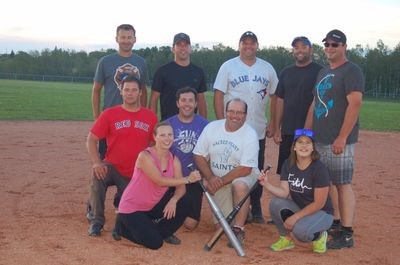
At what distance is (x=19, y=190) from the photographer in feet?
25.0

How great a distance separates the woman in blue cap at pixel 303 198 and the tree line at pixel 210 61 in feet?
223

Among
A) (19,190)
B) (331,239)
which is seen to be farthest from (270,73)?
(19,190)

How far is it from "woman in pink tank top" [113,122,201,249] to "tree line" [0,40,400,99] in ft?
223

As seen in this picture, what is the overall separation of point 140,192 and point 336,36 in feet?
8.42

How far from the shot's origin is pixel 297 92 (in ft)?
20.7

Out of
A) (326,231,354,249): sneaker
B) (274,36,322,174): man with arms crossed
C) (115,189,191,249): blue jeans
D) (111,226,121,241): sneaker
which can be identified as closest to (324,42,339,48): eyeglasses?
(274,36,322,174): man with arms crossed

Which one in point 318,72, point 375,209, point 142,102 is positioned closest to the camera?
point 318,72

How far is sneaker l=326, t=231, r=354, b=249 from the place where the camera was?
547 centimetres

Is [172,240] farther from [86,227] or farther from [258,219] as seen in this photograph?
[258,219]

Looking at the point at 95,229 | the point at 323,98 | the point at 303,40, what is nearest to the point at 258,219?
the point at 323,98

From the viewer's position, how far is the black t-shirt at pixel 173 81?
6512mm

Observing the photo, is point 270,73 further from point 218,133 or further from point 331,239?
point 331,239

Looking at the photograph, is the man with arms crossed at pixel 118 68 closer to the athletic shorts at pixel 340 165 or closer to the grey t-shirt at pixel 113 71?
the grey t-shirt at pixel 113 71

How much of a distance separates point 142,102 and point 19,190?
91.3 inches
